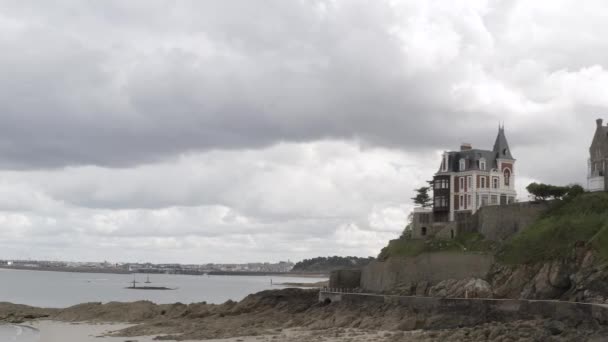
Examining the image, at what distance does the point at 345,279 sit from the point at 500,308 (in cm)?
2488

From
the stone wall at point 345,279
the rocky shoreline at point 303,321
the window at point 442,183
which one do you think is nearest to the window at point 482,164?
the window at point 442,183

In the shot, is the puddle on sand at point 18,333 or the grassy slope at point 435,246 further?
the grassy slope at point 435,246

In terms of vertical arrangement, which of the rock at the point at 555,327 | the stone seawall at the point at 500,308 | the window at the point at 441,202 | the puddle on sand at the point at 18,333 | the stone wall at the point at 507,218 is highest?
the window at the point at 441,202

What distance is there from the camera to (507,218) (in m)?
67.7

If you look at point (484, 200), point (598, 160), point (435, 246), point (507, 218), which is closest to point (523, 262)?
point (507, 218)

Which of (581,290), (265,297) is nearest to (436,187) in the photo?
(265,297)

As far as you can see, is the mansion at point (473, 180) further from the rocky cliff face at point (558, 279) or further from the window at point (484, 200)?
the rocky cliff face at point (558, 279)

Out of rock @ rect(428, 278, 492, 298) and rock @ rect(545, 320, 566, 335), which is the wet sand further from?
rock @ rect(428, 278, 492, 298)

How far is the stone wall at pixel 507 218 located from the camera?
66.3 meters

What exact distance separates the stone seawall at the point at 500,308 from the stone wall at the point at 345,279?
1194 cm

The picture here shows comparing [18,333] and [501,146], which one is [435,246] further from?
[18,333]

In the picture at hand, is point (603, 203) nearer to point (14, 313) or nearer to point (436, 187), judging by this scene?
point (436, 187)

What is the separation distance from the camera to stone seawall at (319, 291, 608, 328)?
4866cm

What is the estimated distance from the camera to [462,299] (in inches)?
2298
